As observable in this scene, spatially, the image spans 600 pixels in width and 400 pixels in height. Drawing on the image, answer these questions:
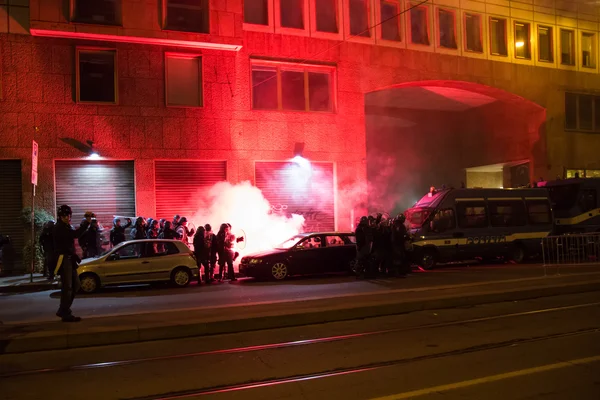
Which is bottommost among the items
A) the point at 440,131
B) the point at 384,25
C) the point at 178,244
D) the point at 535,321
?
the point at 535,321

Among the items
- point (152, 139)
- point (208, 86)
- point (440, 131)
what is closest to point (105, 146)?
point (152, 139)

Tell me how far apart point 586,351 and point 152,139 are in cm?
1487

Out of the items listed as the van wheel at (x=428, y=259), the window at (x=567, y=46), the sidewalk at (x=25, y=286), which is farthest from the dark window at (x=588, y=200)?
the sidewalk at (x=25, y=286)

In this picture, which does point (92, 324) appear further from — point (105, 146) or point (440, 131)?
point (440, 131)

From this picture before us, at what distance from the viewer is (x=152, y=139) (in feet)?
58.2

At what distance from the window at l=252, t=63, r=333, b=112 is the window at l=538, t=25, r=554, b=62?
1185 cm

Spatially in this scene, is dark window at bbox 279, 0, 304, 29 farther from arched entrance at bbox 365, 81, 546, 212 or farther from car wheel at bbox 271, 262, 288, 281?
car wheel at bbox 271, 262, 288, 281

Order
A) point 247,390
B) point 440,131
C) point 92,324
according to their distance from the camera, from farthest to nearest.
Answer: point 440,131
point 92,324
point 247,390

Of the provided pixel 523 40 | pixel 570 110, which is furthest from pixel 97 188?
pixel 570 110

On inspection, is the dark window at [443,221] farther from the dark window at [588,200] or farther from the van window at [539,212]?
the dark window at [588,200]

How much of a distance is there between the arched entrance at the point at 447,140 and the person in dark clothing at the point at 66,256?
725 inches

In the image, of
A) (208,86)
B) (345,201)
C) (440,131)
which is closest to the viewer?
(208,86)

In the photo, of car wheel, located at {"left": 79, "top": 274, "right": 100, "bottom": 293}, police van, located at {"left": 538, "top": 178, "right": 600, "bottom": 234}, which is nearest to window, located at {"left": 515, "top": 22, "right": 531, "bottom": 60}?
police van, located at {"left": 538, "top": 178, "right": 600, "bottom": 234}

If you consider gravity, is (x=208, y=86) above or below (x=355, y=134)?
above
